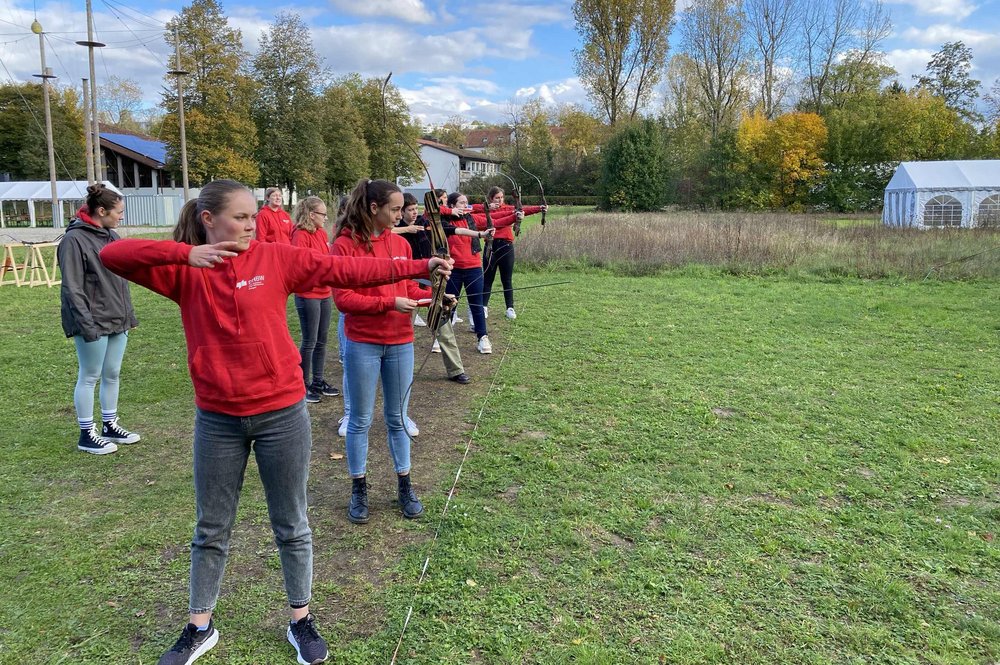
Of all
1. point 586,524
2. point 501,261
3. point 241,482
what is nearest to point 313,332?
point 586,524

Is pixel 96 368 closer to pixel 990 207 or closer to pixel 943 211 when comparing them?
pixel 943 211

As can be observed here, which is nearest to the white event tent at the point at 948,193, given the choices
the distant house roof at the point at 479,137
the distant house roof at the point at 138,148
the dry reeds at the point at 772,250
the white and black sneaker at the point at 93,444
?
the dry reeds at the point at 772,250

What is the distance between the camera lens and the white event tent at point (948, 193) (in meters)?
23.5

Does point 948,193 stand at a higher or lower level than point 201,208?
higher

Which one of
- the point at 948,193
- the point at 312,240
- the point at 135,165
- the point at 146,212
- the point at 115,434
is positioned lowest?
the point at 115,434

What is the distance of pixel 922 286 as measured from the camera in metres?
12.5

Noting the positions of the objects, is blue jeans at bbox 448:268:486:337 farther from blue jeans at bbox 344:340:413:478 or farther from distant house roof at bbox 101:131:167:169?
distant house roof at bbox 101:131:167:169

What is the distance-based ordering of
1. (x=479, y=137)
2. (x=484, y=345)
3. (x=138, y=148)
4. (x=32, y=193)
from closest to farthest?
(x=484, y=345) < (x=32, y=193) < (x=138, y=148) < (x=479, y=137)

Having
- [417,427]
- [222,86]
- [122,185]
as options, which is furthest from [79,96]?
[417,427]

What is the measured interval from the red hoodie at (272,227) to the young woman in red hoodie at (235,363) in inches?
150

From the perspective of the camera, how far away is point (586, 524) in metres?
3.72

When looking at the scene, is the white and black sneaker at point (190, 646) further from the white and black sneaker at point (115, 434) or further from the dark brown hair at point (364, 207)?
the white and black sneaker at point (115, 434)

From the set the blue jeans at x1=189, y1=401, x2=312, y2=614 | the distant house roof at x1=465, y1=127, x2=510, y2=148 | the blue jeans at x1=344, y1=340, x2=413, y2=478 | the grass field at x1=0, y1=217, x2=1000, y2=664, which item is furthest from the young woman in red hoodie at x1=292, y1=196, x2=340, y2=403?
the distant house roof at x1=465, y1=127, x2=510, y2=148

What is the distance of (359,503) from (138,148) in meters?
45.7
